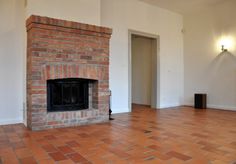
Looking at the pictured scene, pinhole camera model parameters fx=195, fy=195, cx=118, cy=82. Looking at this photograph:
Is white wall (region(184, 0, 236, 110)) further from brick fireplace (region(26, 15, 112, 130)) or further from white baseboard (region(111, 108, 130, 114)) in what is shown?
brick fireplace (region(26, 15, 112, 130))

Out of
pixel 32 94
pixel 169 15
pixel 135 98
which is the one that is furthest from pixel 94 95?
pixel 169 15

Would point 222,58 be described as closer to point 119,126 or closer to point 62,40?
point 119,126

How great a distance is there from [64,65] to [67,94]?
0.58m

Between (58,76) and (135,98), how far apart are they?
4.09 metres

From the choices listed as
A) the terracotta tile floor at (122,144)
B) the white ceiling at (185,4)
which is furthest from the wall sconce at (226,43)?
the terracotta tile floor at (122,144)

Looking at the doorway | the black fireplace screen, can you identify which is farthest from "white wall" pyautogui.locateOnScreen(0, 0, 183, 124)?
the black fireplace screen

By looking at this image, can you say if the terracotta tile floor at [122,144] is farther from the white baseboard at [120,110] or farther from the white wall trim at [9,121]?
the white baseboard at [120,110]

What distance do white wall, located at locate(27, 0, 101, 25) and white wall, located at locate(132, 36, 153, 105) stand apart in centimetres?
276

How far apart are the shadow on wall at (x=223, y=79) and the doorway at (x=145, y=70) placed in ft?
5.39

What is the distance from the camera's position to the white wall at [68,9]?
3.41 metres

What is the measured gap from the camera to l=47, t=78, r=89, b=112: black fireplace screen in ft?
11.5

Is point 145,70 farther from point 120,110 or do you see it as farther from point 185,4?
point 185,4

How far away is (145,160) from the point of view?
1.98 m

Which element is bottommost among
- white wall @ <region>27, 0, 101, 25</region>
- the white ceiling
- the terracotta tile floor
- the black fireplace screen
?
the terracotta tile floor
